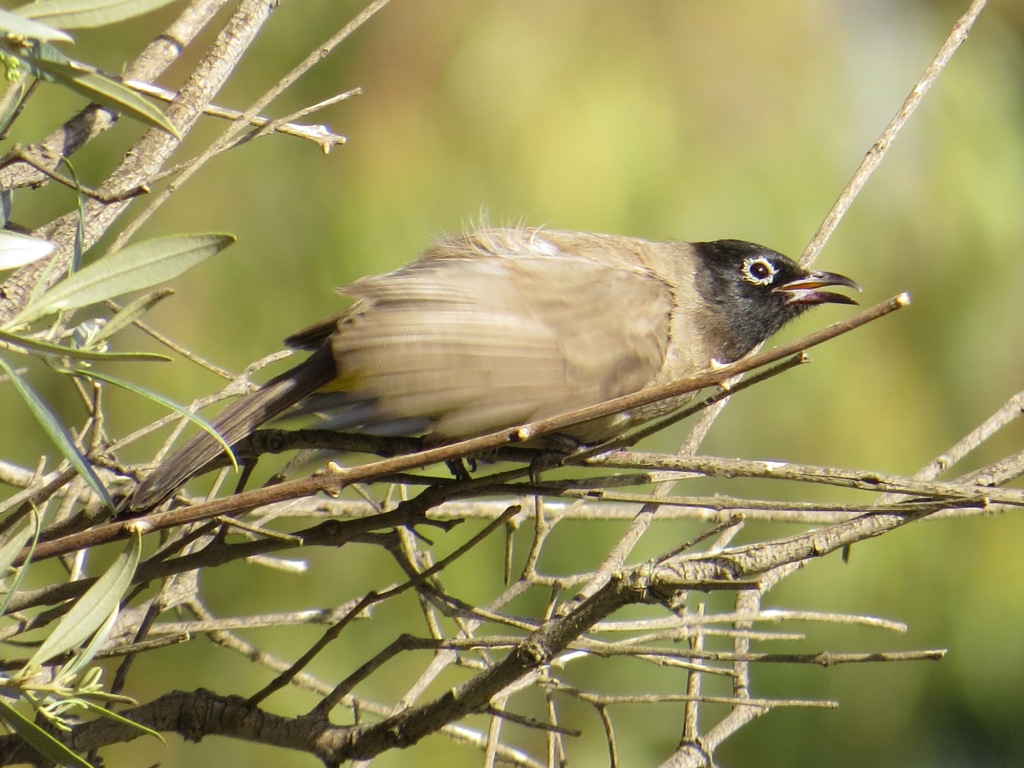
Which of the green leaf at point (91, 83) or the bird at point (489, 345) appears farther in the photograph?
the bird at point (489, 345)

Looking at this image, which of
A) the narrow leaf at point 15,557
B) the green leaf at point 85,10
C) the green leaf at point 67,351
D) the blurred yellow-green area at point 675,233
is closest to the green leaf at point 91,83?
the green leaf at point 85,10

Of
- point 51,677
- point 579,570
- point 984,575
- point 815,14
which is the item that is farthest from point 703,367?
point 815,14

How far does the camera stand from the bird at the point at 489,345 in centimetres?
261

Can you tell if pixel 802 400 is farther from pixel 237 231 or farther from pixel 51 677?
pixel 51 677

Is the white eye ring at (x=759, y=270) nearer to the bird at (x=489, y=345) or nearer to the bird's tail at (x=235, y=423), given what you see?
the bird at (x=489, y=345)

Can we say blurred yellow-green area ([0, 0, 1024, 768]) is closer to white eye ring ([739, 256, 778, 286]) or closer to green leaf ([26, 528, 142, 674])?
white eye ring ([739, 256, 778, 286])

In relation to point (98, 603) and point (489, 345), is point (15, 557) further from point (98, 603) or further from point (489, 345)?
point (489, 345)

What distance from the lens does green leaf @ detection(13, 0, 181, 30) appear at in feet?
Answer: 5.71

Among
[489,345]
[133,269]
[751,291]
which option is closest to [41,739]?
[133,269]

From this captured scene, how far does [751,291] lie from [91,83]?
2785mm

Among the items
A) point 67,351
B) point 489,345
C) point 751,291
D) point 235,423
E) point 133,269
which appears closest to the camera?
point 67,351

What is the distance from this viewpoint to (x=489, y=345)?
2.81 metres

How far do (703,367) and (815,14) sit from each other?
3507mm

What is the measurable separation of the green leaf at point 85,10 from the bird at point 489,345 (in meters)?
0.85
